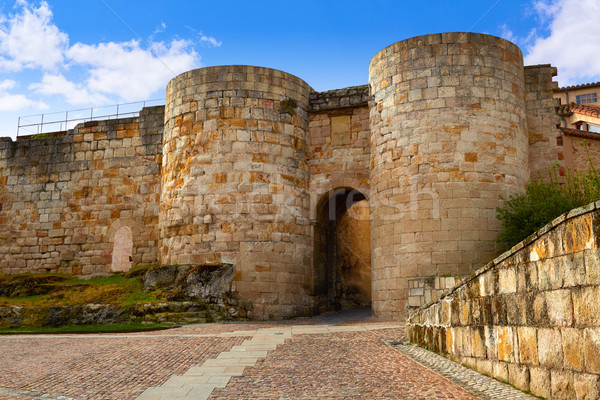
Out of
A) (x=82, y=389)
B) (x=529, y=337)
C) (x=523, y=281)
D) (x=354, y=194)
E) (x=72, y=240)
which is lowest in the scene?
(x=82, y=389)

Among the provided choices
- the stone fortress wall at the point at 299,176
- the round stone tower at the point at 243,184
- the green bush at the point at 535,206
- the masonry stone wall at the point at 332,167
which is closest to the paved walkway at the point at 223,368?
the green bush at the point at 535,206

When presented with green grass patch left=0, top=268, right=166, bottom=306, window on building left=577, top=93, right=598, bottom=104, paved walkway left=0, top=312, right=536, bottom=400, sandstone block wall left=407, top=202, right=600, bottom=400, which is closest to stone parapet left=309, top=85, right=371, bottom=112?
green grass patch left=0, top=268, right=166, bottom=306

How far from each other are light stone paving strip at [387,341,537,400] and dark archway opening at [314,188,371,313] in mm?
8873

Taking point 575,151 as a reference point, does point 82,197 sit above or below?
below

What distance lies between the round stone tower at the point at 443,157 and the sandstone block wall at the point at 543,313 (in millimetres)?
6954

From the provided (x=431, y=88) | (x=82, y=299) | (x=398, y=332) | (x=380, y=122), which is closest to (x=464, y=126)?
(x=431, y=88)

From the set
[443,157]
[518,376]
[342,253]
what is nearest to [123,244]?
[342,253]

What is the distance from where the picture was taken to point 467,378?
18.3ft

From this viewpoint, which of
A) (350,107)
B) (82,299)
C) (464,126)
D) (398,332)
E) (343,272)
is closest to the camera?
(398,332)

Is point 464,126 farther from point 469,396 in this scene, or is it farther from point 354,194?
point 469,396

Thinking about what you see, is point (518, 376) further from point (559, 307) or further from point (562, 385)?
point (559, 307)

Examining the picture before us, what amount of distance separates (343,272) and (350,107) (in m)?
5.80

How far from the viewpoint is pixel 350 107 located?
1612 centimetres

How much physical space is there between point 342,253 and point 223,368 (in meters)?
13.0
